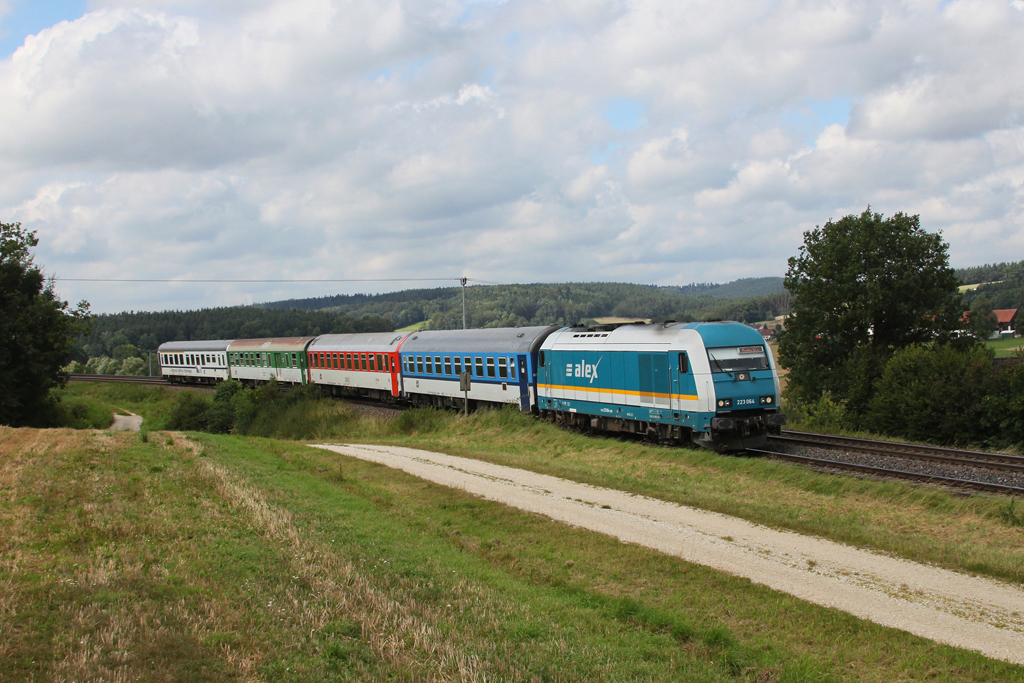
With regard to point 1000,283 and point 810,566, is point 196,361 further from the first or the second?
point 1000,283

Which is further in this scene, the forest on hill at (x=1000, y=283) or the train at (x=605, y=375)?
the forest on hill at (x=1000, y=283)

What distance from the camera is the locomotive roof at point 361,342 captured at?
4017 cm

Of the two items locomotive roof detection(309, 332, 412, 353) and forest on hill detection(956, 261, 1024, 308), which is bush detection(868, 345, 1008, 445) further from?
forest on hill detection(956, 261, 1024, 308)

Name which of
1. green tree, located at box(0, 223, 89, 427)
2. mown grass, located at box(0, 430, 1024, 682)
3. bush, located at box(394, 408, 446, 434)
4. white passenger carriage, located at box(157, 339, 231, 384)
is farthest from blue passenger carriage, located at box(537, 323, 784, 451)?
white passenger carriage, located at box(157, 339, 231, 384)

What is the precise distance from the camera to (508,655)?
6406 mm

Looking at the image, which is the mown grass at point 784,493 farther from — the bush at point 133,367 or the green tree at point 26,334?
the bush at point 133,367

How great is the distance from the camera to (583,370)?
978 inches

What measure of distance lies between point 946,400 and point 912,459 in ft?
20.6

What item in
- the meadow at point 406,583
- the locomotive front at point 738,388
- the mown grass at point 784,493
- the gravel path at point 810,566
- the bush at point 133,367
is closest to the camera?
the meadow at point 406,583

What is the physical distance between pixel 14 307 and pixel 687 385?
34.7m

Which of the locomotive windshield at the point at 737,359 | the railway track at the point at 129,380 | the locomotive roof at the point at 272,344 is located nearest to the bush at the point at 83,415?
the locomotive roof at the point at 272,344

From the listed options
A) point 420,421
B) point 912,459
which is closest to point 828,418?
point 912,459

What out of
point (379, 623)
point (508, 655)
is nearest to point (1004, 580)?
point (508, 655)

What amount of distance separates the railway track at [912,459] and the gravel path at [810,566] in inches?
255
